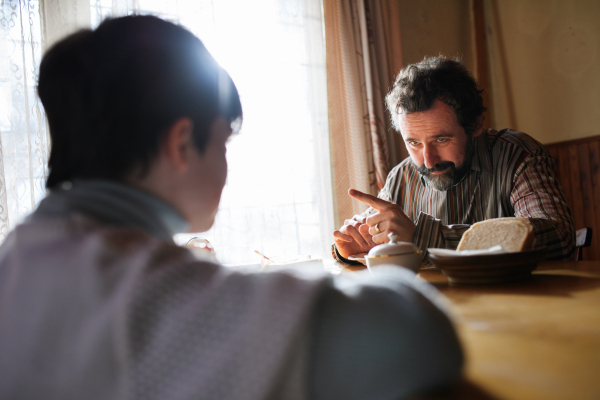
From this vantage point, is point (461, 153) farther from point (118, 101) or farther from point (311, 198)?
point (118, 101)

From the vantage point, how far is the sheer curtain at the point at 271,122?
2.73 m

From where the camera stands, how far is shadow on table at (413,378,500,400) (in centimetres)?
39

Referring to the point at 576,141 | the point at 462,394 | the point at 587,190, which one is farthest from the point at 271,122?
the point at 462,394

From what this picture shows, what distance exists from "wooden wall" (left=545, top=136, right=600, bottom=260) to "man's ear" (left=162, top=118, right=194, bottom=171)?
3.43m

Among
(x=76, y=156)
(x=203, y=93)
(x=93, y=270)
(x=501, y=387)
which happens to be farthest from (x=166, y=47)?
(x=501, y=387)

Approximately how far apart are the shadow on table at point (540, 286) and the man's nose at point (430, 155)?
981 millimetres

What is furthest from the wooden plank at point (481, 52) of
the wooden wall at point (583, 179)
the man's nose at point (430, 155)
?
the man's nose at point (430, 155)

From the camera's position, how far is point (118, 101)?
501 millimetres

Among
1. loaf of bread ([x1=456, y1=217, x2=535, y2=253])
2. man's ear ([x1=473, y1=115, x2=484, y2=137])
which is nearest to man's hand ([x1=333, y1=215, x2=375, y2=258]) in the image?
loaf of bread ([x1=456, y1=217, x2=535, y2=253])

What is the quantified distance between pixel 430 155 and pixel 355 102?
4.28ft

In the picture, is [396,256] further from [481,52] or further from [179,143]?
[481,52]

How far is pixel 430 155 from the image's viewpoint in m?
1.96

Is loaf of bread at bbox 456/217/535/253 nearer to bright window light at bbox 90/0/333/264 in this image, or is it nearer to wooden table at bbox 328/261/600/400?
wooden table at bbox 328/261/600/400

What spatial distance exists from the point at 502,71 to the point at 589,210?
138cm
